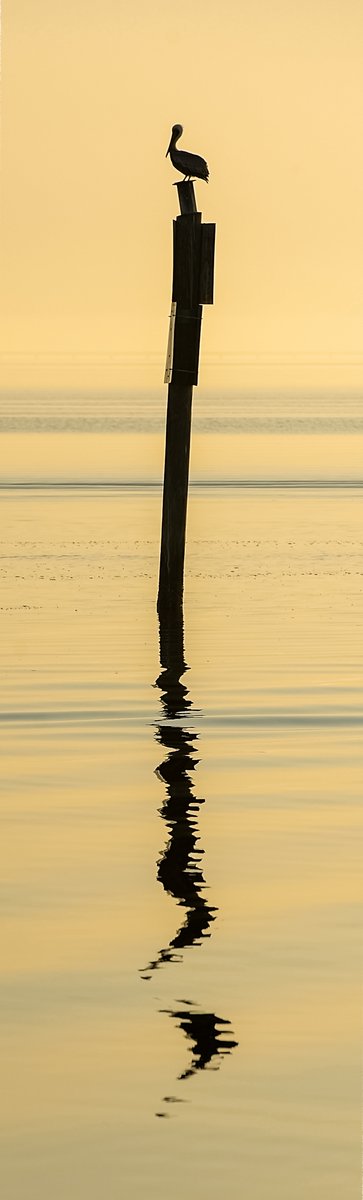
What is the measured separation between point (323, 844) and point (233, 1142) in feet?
12.4

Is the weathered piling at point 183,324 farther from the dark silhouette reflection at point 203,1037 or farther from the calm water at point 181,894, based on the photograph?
the dark silhouette reflection at point 203,1037

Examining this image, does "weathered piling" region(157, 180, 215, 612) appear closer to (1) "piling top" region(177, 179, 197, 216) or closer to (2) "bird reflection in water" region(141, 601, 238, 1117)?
(1) "piling top" region(177, 179, 197, 216)

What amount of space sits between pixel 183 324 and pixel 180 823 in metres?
9.43

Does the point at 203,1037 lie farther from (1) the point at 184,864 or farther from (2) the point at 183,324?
(2) the point at 183,324

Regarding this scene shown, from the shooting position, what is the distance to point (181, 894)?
8.87 meters

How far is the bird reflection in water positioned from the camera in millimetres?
6887

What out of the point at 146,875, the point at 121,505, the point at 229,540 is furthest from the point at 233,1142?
the point at 121,505

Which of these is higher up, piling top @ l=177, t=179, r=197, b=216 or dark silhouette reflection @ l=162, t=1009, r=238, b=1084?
piling top @ l=177, t=179, r=197, b=216

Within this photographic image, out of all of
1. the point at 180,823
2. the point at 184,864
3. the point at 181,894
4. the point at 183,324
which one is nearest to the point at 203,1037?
the point at 181,894

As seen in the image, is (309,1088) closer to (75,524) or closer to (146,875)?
(146,875)

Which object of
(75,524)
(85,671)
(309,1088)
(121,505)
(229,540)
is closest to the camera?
(309,1088)

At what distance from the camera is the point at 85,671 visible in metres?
15.8

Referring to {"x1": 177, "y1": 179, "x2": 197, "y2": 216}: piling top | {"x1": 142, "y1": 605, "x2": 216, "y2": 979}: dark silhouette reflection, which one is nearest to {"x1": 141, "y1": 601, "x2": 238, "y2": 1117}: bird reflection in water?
{"x1": 142, "y1": 605, "x2": 216, "y2": 979}: dark silhouette reflection

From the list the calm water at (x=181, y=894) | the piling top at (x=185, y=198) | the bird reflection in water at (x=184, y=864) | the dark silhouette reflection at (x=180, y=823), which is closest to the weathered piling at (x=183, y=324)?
the piling top at (x=185, y=198)
